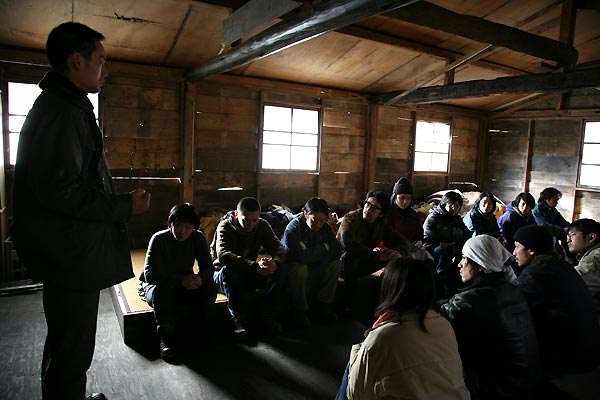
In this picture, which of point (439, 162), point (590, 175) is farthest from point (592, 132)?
point (439, 162)

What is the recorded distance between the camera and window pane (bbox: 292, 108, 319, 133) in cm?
679

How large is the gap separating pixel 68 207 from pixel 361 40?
481cm

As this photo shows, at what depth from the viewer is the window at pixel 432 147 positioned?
8.53 metres

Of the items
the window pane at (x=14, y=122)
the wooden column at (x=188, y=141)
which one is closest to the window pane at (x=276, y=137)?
the wooden column at (x=188, y=141)

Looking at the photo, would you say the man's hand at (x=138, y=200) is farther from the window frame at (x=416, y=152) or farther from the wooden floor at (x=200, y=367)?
the window frame at (x=416, y=152)

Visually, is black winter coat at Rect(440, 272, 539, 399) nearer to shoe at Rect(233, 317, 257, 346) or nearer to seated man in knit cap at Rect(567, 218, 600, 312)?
seated man in knit cap at Rect(567, 218, 600, 312)

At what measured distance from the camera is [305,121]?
690 centimetres

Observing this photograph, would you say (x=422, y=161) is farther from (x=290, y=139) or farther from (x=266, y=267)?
(x=266, y=267)

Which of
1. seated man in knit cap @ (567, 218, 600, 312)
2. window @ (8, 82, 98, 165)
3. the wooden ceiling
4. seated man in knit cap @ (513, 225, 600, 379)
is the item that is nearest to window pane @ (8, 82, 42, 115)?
window @ (8, 82, 98, 165)

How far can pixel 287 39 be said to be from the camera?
3592mm

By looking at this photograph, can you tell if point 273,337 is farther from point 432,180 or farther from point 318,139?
point 432,180

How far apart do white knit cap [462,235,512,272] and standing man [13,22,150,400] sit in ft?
5.71

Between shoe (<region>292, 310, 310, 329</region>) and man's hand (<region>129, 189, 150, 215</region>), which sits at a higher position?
man's hand (<region>129, 189, 150, 215</region>)

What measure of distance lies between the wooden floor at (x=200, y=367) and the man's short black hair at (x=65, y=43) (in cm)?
197
